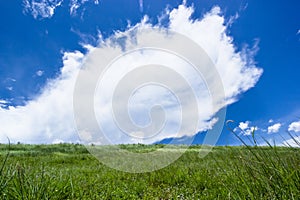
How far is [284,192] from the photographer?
125 inches

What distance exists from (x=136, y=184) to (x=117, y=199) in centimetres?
158

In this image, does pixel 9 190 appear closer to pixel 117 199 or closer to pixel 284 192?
pixel 117 199

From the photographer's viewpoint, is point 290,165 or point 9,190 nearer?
point 290,165

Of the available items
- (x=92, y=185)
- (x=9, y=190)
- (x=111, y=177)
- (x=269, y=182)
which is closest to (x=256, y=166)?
(x=269, y=182)

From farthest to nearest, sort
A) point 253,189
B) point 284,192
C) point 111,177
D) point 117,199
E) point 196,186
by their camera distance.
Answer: point 111,177 < point 196,186 < point 117,199 < point 253,189 < point 284,192

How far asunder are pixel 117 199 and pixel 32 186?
8.42 ft

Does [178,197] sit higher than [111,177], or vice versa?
[111,177]

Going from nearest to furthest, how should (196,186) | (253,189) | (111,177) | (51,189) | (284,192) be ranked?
(284,192) < (253,189) < (51,189) < (196,186) < (111,177)

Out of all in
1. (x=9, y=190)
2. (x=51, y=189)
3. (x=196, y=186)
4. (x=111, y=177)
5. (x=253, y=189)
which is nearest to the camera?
(x=253, y=189)

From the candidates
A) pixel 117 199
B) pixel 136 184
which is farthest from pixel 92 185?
pixel 117 199

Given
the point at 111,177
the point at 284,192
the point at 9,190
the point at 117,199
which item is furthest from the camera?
the point at 111,177

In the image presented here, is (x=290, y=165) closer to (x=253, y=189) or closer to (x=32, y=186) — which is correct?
(x=253, y=189)

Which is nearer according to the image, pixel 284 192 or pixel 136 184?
pixel 284 192

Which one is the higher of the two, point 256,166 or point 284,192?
point 256,166
